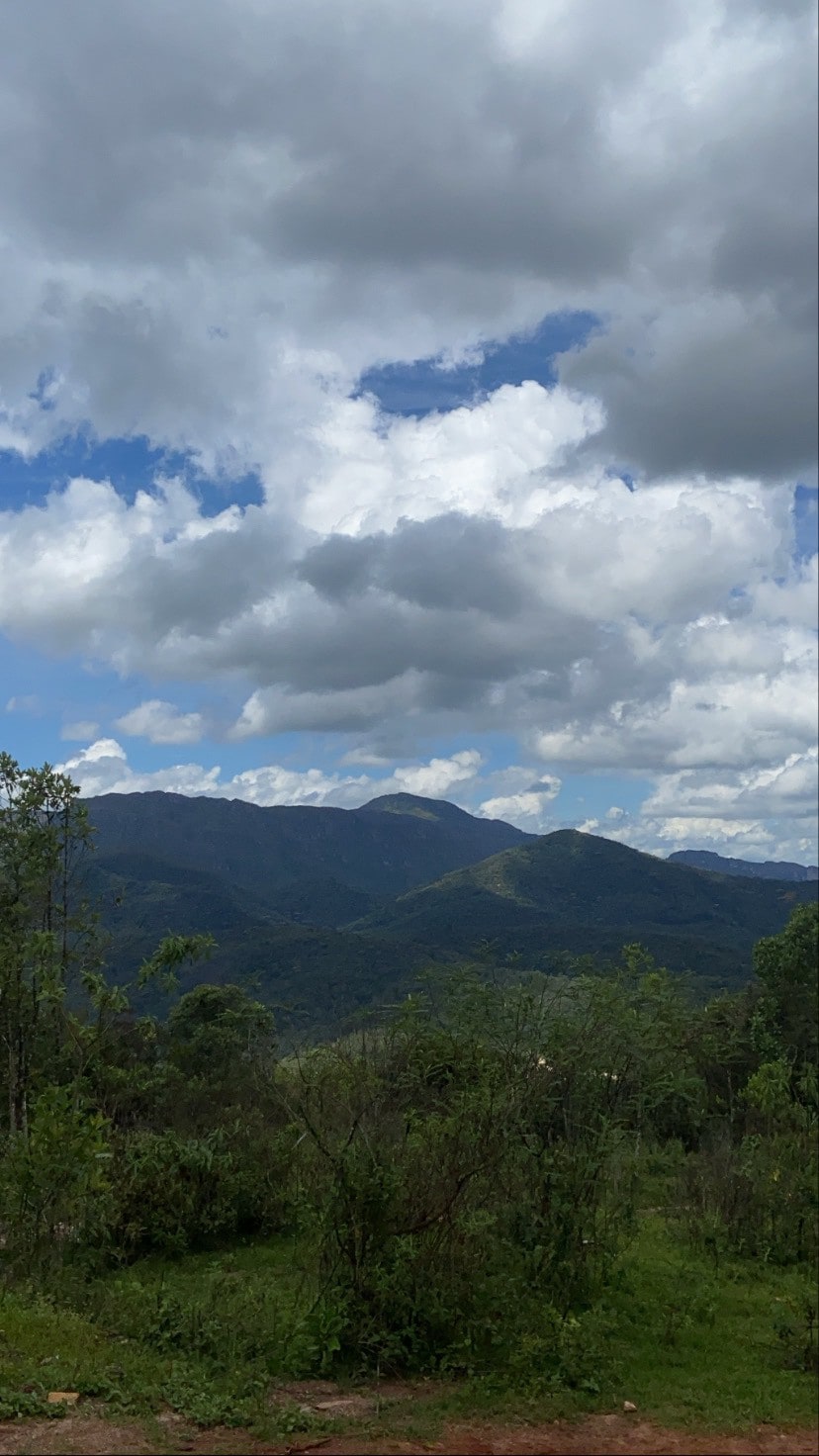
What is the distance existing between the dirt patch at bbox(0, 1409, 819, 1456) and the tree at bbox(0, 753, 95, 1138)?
10309mm

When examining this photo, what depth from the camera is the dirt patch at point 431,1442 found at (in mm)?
7324

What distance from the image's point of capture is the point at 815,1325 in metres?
10.2

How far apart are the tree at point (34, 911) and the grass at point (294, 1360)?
6.29 metres

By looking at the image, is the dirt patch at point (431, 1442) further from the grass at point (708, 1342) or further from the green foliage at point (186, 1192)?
the green foliage at point (186, 1192)

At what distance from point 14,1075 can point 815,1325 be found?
1402 cm

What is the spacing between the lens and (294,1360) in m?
9.13

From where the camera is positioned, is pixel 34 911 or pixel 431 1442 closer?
pixel 431 1442

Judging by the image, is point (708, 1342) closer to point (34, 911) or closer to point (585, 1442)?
point (585, 1442)

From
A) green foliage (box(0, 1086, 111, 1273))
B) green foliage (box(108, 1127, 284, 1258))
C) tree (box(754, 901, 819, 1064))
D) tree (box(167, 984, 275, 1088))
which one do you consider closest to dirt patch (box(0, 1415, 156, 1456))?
green foliage (box(0, 1086, 111, 1273))

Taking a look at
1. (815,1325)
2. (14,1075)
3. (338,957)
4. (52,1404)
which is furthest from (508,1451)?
(338,957)

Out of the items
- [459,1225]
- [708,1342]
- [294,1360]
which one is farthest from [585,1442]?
[708,1342]

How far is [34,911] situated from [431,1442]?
1363 cm

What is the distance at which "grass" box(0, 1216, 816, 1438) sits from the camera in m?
8.25

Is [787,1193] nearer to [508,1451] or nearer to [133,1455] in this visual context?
[508,1451]
